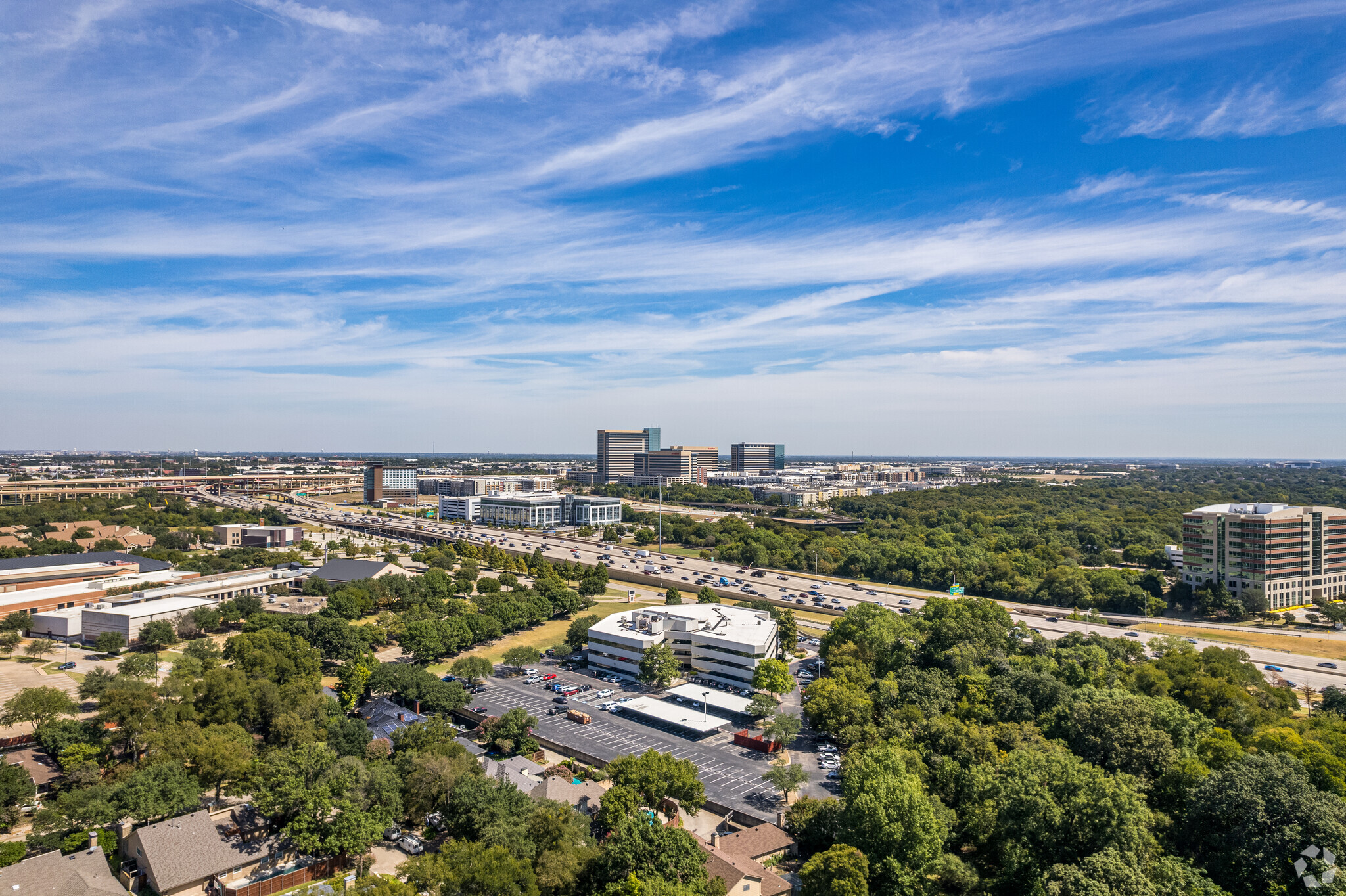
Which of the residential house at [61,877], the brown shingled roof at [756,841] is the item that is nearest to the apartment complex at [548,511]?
the brown shingled roof at [756,841]

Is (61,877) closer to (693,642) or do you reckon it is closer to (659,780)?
(659,780)

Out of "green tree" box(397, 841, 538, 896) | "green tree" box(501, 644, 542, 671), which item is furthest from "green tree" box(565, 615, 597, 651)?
"green tree" box(397, 841, 538, 896)

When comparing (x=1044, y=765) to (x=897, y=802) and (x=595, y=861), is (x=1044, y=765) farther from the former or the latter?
(x=595, y=861)

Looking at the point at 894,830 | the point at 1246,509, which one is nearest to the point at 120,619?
the point at 894,830

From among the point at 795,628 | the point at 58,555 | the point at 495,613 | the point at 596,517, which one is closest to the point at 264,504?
the point at 596,517

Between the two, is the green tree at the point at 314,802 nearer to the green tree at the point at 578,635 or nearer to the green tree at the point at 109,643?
the green tree at the point at 578,635

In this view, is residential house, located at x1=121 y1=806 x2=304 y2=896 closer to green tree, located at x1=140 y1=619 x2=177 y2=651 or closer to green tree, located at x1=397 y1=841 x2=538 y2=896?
green tree, located at x1=397 y1=841 x2=538 y2=896
